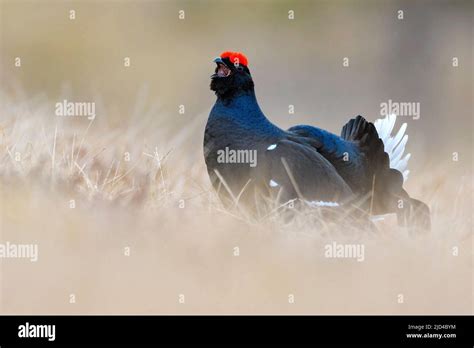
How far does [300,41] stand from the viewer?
9.18 m

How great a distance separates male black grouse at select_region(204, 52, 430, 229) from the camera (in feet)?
14.5

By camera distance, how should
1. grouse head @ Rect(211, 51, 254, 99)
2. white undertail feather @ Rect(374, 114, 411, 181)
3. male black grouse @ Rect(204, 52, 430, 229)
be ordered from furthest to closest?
1. white undertail feather @ Rect(374, 114, 411, 181)
2. grouse head @ Rect(211, 51, 254, 99)
3. male black grouse @ Rect(204, 52, 430, 229)

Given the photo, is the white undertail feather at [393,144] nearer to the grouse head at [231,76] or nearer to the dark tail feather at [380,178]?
the dark tail feather at [380,178]

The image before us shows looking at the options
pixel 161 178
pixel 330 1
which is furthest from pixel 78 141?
pixel 330 1

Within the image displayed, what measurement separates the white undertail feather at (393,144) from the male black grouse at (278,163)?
28 cm

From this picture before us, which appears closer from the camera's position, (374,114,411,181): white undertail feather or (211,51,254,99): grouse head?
(211,51,254,99): grouse head

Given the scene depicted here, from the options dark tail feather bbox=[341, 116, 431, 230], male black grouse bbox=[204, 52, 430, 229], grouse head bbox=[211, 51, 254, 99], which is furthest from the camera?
dark tail feather bbox=[341, 116, 431, 230]

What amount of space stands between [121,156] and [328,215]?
4.01 ft

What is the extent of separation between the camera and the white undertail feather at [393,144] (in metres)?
5.55

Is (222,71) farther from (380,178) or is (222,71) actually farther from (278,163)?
(380,178)

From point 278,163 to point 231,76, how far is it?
0.60 metres

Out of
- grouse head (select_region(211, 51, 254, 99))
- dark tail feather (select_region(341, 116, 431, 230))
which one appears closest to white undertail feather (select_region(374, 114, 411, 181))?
dark tail feather (select_region(341, 116, 431, 230))

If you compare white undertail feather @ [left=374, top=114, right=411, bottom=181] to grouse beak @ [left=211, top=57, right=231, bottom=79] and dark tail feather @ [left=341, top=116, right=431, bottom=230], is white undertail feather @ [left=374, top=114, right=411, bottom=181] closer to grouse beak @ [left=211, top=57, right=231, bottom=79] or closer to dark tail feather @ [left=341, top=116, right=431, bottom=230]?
dark tail feather @ [left=341, top=116, right=431, bottom=230]

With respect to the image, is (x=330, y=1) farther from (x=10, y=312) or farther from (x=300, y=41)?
(x=10, y=312)
